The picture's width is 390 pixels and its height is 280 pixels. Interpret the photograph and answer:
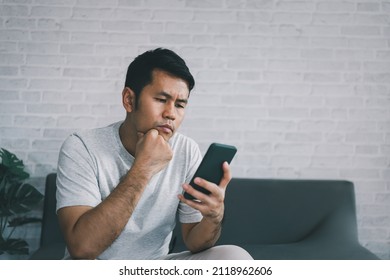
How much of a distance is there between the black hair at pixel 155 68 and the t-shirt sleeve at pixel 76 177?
283mm

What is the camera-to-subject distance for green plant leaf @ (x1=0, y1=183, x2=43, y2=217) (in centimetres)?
192

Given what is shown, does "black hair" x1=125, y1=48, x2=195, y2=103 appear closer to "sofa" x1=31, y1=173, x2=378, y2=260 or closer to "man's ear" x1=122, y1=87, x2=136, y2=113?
"man's ear" x1=122, y1=87, x2=136, y2=113

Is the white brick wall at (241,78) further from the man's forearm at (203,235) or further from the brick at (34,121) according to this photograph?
the man's forearm at (203,235)

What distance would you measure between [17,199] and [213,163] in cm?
126

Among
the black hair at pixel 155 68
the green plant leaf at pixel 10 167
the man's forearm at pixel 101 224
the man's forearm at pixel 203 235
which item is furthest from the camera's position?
the green plant leaf at pixel 10 167

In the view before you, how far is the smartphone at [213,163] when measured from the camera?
1.12 m

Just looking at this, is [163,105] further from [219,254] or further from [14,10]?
[14,10]

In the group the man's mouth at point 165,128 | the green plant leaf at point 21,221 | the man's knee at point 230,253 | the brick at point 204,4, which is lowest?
the green plant leaf at point 21,221

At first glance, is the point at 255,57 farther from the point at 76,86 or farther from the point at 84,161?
the point at 84,161

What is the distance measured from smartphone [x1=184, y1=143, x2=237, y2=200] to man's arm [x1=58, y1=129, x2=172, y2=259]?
164 mm

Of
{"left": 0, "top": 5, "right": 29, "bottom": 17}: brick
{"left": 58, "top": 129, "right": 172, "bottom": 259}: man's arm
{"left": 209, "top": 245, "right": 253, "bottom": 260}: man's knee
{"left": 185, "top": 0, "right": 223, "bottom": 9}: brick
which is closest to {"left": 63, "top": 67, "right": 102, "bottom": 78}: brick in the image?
{"left": 0, "top": 5, "right": 29, "bottom": 17}: brick

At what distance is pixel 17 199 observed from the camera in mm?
1932

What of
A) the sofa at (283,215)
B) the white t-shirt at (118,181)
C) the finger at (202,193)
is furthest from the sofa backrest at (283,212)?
the finger at (202,193)

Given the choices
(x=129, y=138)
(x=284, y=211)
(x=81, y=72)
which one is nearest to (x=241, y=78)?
(x=284, y=211)
